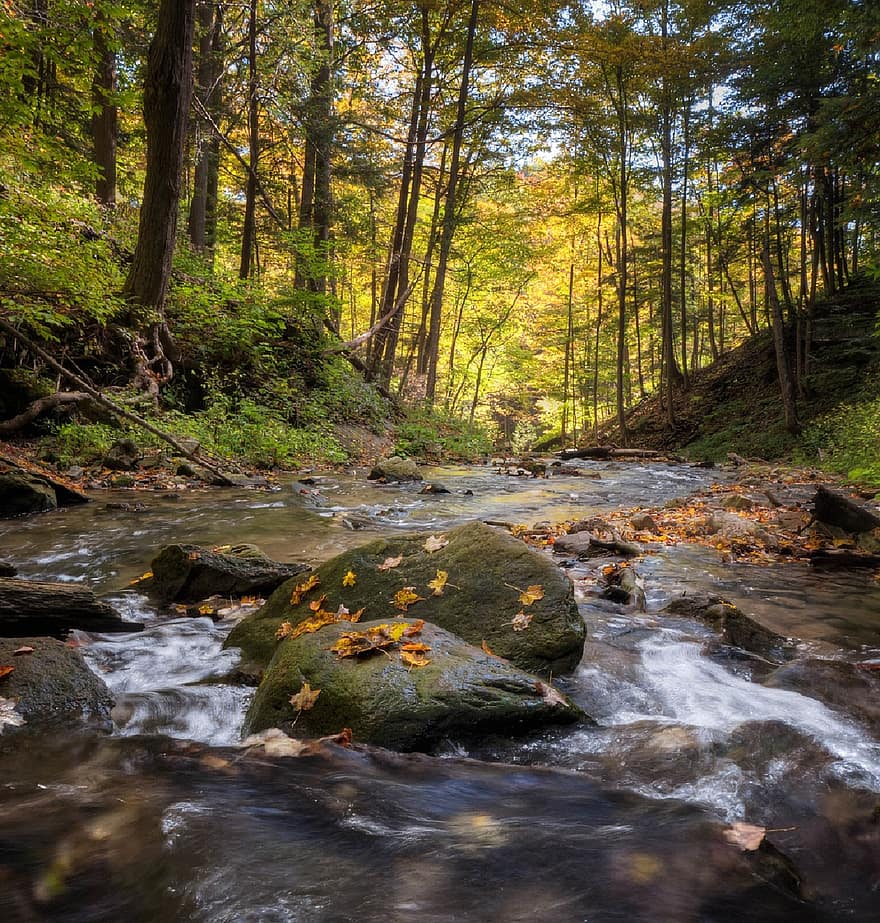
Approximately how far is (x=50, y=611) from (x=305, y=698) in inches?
83.9

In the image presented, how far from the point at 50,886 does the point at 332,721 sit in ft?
3.73

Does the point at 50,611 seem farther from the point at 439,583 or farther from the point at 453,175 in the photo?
the point at 453,175

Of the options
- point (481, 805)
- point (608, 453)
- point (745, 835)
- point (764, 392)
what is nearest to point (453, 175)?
point (608, 453)

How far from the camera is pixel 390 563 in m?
3.95

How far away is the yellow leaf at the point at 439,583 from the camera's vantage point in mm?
3658

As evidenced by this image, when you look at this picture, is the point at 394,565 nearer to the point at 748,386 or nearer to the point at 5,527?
the point at 5,527

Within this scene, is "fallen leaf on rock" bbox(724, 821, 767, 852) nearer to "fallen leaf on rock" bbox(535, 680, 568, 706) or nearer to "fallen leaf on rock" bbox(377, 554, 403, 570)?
"fallen leaf on rock" bbox(535, 680, 568, 706)

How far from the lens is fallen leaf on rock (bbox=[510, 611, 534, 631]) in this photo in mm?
3315

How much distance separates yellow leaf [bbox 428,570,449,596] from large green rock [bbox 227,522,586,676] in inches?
1.1

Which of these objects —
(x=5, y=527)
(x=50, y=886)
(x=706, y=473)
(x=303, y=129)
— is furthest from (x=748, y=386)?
(x=50, y=886)

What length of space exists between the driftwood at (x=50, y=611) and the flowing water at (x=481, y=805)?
16 centimetres

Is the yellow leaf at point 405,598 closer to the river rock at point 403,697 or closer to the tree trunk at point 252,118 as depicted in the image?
the river rock at point 403,697

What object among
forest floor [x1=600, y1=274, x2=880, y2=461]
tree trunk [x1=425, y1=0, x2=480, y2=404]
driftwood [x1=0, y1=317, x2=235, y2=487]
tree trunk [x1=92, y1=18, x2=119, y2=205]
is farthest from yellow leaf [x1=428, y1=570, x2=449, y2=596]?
tree trunk [x1=425, y1=0, x2=480, y2=404]

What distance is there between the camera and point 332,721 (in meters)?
2.50
